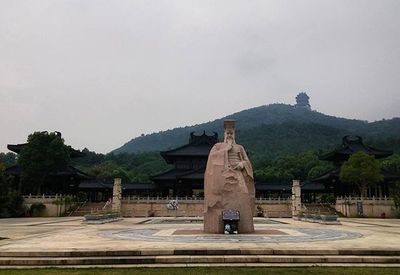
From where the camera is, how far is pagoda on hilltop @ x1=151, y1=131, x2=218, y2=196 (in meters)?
54.9

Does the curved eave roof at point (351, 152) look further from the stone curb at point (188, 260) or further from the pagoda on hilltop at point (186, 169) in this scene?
the stone curb at point (188, 260)

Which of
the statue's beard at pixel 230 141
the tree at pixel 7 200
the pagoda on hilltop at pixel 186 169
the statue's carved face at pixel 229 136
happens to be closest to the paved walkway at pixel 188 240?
the statue's beard at pixel 230 141

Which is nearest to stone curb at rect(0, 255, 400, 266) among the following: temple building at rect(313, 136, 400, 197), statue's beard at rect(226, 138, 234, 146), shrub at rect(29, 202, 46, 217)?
statue's beard at rect(226, 138, 234, 146)

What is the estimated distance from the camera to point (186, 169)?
61.2 metres

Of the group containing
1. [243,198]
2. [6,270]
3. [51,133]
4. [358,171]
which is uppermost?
[51,133]

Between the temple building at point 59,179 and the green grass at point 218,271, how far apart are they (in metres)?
46.3

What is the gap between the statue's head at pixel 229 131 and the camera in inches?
703

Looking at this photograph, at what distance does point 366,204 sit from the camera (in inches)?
1766

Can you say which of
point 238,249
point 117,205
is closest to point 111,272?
point 238,249

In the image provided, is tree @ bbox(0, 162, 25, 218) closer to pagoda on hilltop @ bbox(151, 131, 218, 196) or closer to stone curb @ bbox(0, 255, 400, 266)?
pagoda on hilltop @ bbox(151, 131, 218, 196)

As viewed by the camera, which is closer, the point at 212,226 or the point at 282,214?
the point at 212,226

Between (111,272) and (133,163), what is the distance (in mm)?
111435

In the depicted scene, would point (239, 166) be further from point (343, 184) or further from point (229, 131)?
point (343, 184)

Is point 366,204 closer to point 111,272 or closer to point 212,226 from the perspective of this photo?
point 212,226
